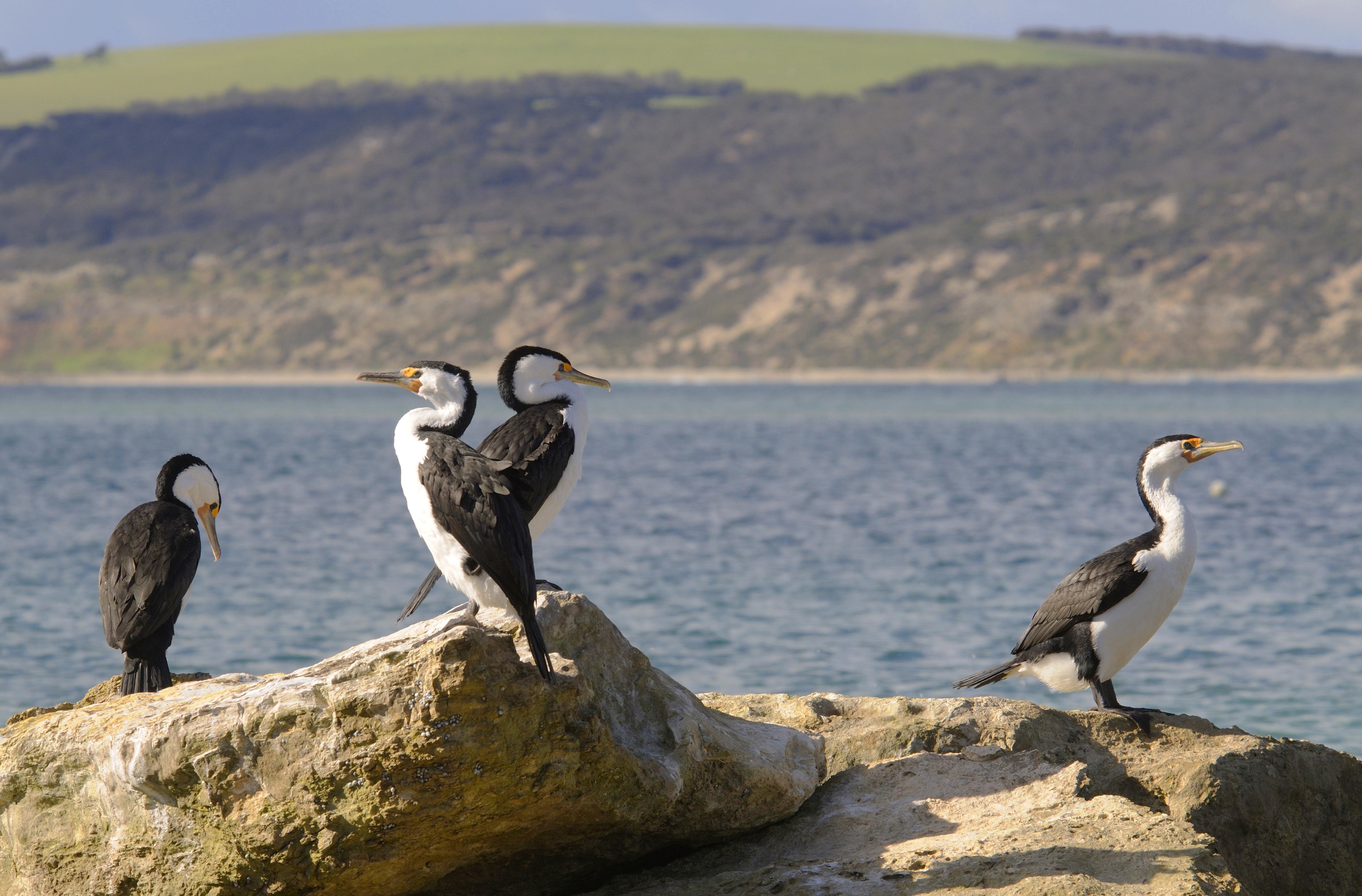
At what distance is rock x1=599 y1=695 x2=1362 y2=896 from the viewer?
5465 millimetres

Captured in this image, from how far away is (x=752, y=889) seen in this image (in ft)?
18.2

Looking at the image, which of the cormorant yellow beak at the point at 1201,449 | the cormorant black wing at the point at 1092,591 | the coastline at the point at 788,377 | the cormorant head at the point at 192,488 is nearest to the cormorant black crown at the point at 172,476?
the cormorant head at the point at 192,488

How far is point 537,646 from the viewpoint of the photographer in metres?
5.28

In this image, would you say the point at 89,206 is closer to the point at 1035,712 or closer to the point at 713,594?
the point at 713,594

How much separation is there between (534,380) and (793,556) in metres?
16.4

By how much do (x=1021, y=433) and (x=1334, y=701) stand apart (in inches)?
1755

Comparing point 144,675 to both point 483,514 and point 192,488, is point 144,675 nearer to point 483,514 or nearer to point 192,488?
point 192,488

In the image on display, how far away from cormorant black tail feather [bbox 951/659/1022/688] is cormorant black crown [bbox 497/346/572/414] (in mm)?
2675

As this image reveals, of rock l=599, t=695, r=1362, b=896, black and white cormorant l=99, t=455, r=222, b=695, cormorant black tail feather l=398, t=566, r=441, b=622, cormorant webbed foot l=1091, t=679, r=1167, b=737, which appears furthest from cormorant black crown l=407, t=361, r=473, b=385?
cormorant webbed foot l=1091, t=679, r=1167, b=737

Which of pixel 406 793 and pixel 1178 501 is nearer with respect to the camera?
pixel 406 793

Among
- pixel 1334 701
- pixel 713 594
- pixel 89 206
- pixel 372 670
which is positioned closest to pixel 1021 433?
pixel 713 594

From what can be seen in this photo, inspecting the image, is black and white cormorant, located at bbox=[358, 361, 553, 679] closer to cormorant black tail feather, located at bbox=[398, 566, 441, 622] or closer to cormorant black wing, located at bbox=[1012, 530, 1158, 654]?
cormorant black tail feather, located at bbox=[398, 566, 441, 622]

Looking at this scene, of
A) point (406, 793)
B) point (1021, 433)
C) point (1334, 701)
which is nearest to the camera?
point (406, 793)

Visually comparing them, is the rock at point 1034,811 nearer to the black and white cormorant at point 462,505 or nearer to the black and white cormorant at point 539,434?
the black and white cormorant at point 462,505
